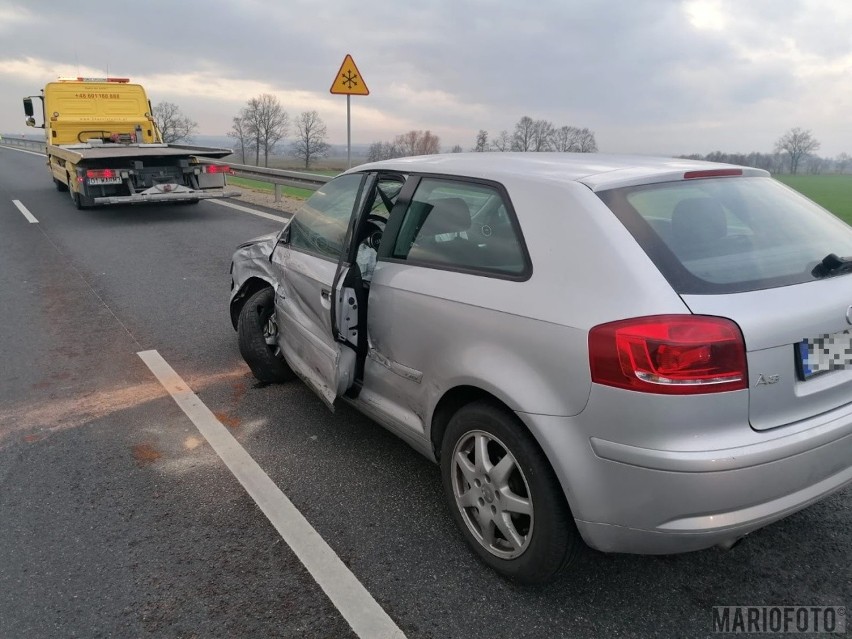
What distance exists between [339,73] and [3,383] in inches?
334

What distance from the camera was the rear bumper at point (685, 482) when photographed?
202 cm

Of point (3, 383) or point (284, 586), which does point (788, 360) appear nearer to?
point (284, 586)

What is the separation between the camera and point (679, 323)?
205 centimetres

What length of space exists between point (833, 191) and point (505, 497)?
13.2 meters

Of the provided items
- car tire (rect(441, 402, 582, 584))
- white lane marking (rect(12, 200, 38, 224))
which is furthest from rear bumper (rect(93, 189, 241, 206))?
car tire (rect(441, 402, 582, 584))

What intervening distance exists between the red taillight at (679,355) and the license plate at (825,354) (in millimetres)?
300

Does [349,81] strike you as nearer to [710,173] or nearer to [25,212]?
[25,212]

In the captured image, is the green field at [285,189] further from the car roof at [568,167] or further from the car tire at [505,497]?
the car tire at [505,497]

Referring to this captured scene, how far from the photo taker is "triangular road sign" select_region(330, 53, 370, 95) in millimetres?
11438

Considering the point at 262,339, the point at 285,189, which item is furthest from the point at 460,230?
the point at 285,189

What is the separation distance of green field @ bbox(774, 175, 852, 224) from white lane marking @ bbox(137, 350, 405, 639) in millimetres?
9367

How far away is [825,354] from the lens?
88.3 inches

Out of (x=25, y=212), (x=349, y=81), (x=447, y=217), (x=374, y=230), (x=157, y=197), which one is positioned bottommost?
(x=25, y=212)

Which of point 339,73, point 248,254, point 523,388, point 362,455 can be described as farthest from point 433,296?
point 339,73
